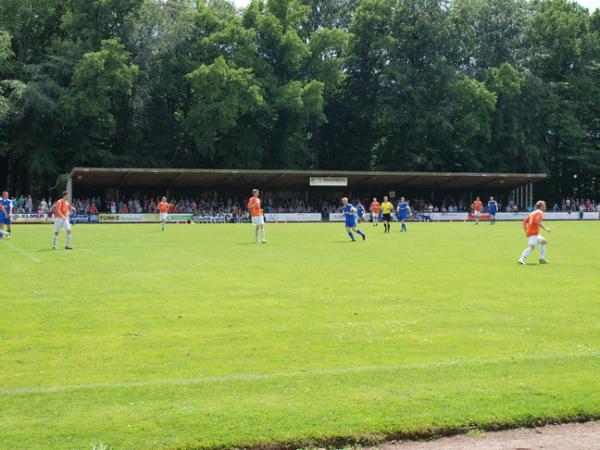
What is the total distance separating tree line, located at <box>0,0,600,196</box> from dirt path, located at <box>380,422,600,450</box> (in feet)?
173

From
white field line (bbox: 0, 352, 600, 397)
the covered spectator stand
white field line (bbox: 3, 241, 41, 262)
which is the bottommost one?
white field line (bbox: 0, 352, 600, 397)

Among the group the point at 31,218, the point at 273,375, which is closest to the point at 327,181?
the point at 31,218

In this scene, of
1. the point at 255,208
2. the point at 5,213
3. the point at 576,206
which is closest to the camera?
the point at 255,208

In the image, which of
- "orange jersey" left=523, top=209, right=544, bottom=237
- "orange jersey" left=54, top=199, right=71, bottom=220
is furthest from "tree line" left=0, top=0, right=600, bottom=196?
"orange jersey" left=523, top=209, right=544, bottom=237

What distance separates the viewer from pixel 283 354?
27.9 feet

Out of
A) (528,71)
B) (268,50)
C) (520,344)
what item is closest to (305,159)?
(268,50)

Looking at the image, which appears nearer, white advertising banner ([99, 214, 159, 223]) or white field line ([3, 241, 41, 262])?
white field line ([3, 241, 41, 262])

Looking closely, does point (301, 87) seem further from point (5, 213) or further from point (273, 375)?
point (273, 375)

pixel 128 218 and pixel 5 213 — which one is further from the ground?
pixel 5 213

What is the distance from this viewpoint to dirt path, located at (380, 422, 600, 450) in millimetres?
5875

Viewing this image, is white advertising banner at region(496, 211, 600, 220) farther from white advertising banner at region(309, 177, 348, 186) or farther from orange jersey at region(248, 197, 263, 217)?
orange jersey at region(248, 197, 263, 217)

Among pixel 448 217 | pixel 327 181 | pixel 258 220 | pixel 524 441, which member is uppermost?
pixel 327 181

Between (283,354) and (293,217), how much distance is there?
156ft

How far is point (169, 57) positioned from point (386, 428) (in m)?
60.7
